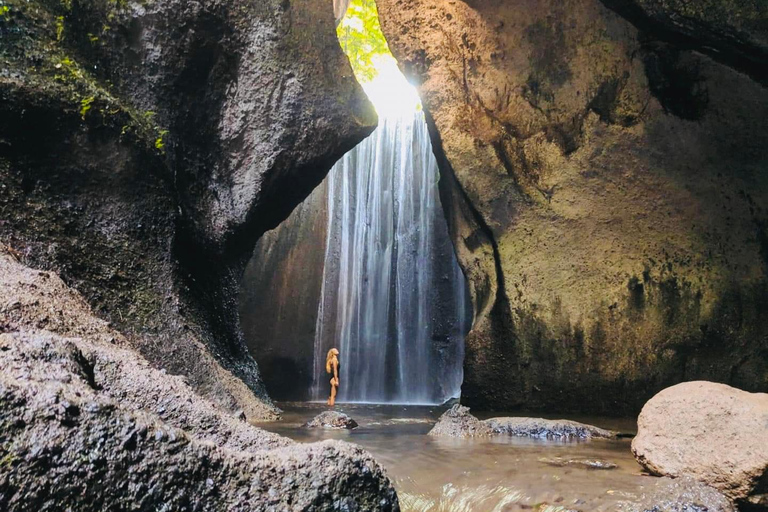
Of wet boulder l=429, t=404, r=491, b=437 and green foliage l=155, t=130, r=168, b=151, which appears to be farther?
green foliage l=155, t=130, r=168, b=151

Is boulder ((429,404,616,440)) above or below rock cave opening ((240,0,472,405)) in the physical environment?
below

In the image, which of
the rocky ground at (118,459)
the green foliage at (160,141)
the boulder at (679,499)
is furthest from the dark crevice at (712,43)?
the rocky ground at (118,459)

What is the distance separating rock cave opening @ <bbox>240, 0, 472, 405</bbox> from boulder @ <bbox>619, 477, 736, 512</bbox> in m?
10.0

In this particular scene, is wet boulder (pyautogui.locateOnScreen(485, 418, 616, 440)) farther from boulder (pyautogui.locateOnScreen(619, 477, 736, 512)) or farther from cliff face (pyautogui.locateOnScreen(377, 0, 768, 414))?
boulder (pyautogui.locateOnScreen(619, 477, 736, 512))

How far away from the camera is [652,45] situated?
812 cm

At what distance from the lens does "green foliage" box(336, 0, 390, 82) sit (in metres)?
18.1

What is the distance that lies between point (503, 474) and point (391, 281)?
11023mm

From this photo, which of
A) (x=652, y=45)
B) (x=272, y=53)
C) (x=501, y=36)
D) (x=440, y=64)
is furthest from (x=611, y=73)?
(x=272, y=53)

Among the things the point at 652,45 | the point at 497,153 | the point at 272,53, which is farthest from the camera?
the point at 497,153

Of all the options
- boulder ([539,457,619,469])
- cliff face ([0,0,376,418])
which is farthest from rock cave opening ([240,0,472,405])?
boulder ([539,457,619,469])

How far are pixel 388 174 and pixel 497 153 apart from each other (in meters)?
6.95

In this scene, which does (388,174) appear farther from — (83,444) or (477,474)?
(83,444)

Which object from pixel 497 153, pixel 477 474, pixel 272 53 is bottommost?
pixel 477 474

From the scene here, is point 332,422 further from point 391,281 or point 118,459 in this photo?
point 391,281
